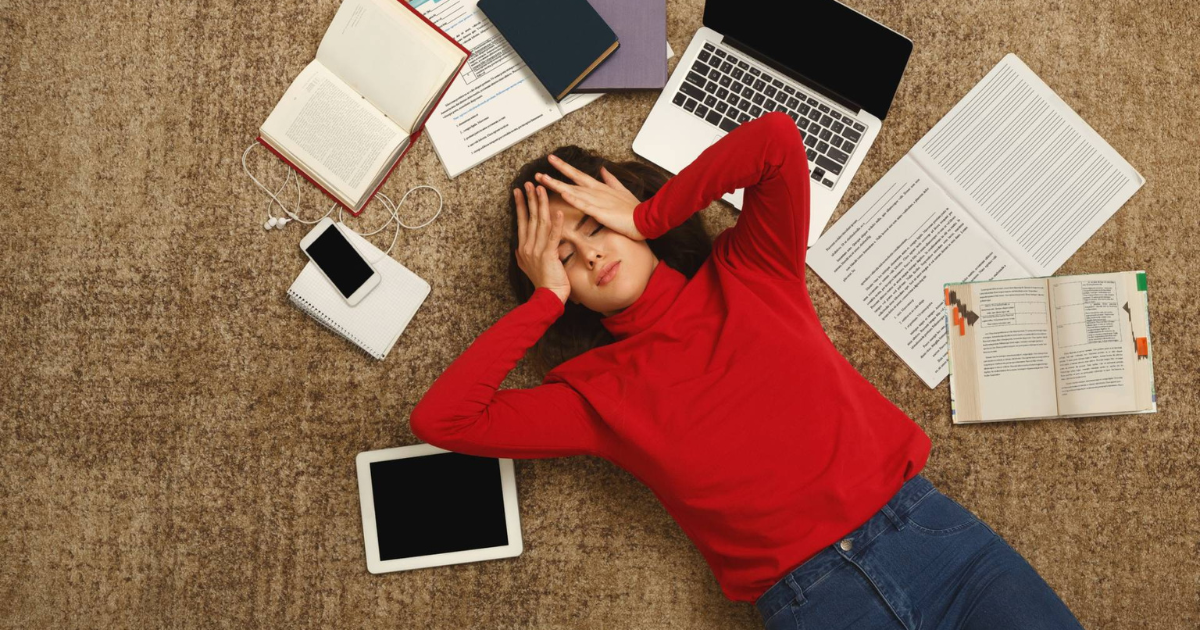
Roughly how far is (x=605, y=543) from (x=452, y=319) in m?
0.50

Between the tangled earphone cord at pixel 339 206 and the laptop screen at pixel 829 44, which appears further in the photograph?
the tangled earphone cord at pixel 339 206

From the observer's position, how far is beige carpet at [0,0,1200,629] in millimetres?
1363

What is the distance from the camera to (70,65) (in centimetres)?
143

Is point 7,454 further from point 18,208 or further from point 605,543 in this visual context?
point 605,543

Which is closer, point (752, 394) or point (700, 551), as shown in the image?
point (752, 394)

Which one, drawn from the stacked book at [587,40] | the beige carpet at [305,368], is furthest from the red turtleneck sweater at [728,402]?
the stacked book at [587,40]

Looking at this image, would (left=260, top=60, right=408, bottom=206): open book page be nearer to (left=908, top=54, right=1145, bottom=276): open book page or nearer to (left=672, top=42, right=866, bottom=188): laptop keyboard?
(left=672, top=42, right=866, bottom=188): laptop keyboard

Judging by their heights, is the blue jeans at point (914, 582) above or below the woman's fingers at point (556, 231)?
below

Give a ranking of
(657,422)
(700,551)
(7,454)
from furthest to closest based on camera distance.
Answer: (7,454), (700,551), (657,422)

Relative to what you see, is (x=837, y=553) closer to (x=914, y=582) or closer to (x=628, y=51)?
(x=914, y=582)

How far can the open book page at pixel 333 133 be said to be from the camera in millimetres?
1374

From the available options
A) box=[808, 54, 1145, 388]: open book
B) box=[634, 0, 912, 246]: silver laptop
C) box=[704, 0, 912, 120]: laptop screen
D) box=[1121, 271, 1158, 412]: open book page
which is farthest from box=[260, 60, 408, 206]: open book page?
box=[1121, 271, 1158, 412]: open book page

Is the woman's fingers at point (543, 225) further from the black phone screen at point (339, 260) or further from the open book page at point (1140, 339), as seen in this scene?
the open book page at point (1140, 339)

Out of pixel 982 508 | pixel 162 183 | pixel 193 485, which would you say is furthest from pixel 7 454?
pixel 982 508
